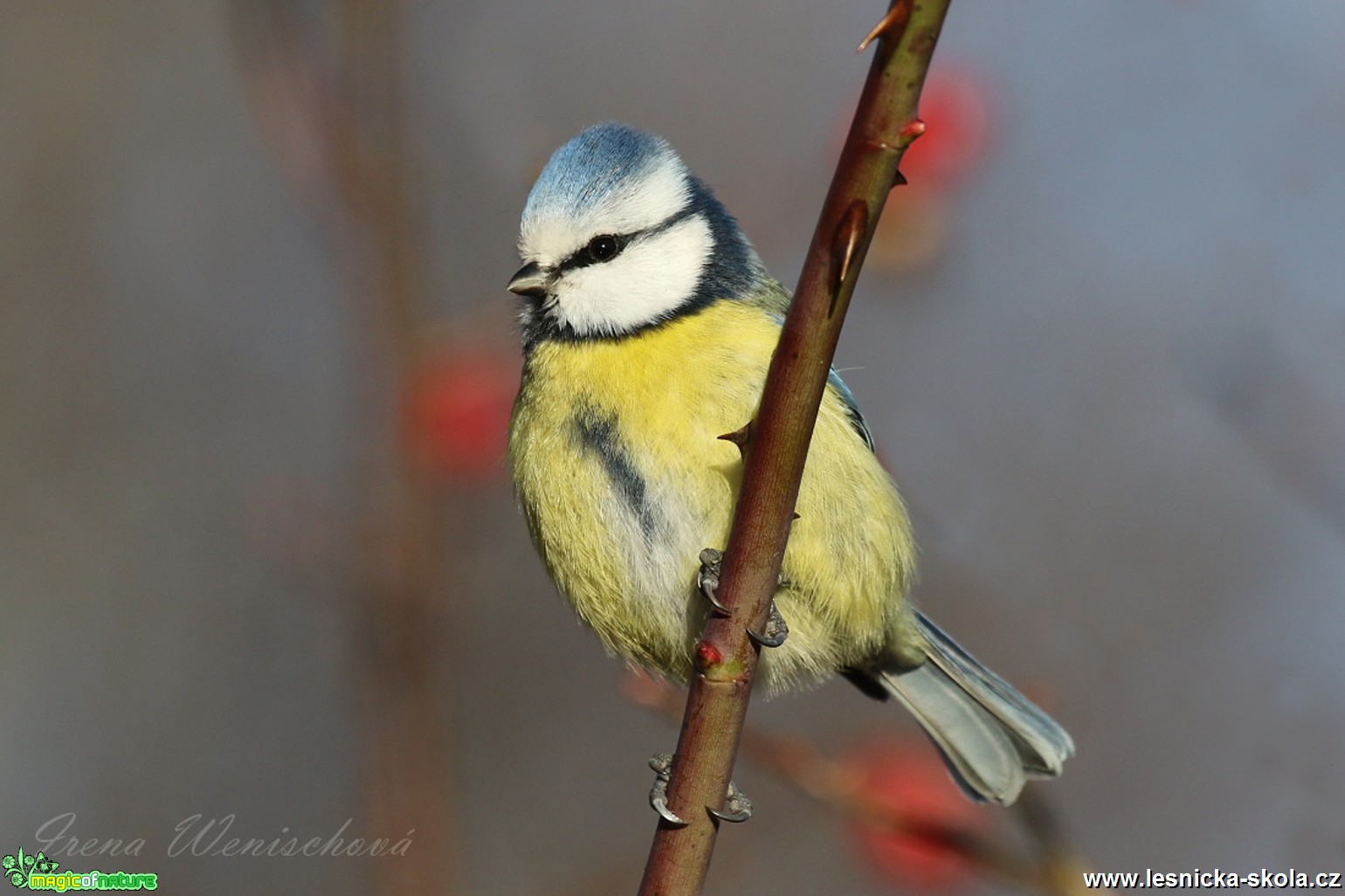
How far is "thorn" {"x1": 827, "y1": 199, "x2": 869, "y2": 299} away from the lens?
4.28ft

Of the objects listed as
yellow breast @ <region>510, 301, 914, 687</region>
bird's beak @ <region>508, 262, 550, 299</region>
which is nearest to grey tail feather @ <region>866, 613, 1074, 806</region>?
yellow breast @ <region>510, 301, 914, 687</region>

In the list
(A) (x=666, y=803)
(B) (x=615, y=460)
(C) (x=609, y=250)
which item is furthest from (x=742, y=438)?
(C) (x=609, y=250)

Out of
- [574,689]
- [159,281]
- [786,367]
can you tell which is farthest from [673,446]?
[159,281]

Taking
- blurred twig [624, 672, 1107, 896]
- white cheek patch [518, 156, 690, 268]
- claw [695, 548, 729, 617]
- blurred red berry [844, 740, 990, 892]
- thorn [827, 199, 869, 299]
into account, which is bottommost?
blurred red berry [844, 740, 990, 892]

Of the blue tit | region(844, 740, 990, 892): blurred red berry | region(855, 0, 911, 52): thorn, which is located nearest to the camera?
region(855, 0, 911, 52): thorn

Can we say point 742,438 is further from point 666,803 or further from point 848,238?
point 666,803

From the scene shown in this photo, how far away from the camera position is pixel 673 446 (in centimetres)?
229

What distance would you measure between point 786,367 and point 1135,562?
4324 millimetres

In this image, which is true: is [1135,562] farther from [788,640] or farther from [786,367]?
[786,367]

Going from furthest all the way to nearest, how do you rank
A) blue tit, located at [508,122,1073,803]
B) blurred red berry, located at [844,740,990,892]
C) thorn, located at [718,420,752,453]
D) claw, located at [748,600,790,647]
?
blurred red berry, located at [844,740,990,892], blue tit, located at [508,122,1073,803], claw, located at [748,600,790,647], thorn, located at [718,420,752,453]

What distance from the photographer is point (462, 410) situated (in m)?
2.95

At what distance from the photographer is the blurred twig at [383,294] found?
2355mm

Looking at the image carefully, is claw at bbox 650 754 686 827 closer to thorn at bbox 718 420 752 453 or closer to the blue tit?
the blue tit

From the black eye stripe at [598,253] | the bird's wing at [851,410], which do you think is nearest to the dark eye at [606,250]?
the black eye stripe at [598,253]
